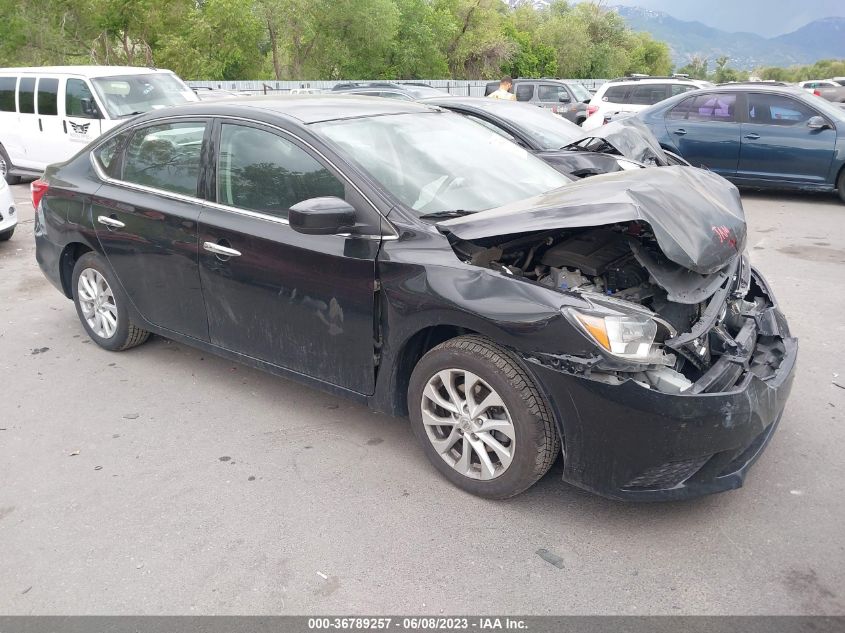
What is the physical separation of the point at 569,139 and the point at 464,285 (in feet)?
16.2

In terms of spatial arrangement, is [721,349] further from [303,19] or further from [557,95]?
[303,19]

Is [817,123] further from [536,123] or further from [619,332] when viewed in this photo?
[619,332]

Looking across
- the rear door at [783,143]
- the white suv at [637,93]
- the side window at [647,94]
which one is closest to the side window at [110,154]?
the rear door at [783,143]

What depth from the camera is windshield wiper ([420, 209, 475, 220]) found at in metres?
3.62

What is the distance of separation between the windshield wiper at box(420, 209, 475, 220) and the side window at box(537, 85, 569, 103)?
1980 cm

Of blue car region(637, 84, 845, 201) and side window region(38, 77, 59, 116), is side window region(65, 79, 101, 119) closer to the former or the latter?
side window region(38, 77, 59, 116)

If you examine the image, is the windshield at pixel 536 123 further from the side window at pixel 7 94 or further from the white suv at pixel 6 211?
the side window at pixel 7 94

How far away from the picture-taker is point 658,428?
2.88 meters

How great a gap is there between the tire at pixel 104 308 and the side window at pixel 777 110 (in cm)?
888

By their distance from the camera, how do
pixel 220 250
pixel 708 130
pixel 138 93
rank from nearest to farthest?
1. pixel 220 250
2. pixel 708 130
3. pixel 138 93

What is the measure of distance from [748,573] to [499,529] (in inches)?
38.9

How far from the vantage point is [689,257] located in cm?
328

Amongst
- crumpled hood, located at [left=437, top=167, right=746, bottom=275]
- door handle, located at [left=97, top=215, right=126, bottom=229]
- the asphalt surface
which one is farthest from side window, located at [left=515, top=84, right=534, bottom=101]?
crumpled hood, located at [left=437, top=167, right=746, bottom=275]

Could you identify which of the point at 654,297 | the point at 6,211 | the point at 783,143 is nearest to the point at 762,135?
the point at 783,143
